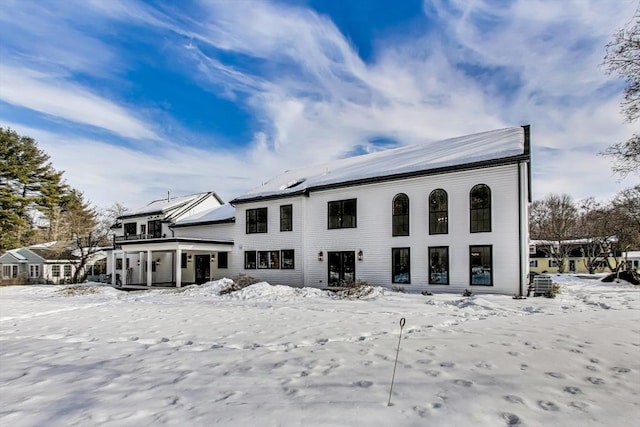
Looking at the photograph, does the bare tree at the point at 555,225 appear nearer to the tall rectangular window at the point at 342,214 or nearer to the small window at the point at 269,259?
the tall rectangular window at the point at 342,214

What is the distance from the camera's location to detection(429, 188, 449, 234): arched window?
15.6m

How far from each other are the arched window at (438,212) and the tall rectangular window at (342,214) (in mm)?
3680

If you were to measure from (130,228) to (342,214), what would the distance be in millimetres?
19172

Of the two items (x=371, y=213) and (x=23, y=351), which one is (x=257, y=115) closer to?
(x=371, y=213)

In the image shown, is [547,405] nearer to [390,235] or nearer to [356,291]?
[356,291]

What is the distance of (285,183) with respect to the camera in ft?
71.5

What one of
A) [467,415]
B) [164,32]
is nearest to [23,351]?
[467,415]

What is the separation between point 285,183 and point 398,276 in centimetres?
896

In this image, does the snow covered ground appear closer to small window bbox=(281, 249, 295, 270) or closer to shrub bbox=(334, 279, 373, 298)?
shrub bbox=(334, 279, 373, 298)

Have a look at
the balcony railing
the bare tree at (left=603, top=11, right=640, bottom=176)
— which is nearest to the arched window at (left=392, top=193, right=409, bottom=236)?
the bare tree at (left=603, top=11, right=640, bottom=176)

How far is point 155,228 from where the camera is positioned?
88.9 feet

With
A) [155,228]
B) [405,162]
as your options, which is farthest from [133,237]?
[405,162]

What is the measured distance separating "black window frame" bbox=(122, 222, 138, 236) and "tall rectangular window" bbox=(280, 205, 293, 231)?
14.3 metres

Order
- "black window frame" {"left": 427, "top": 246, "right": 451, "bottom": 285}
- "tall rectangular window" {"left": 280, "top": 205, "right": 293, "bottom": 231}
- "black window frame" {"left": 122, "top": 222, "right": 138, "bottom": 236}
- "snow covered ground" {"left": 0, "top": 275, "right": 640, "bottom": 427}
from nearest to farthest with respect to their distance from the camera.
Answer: "snow covered ground" {"left": 0, "top": 275, "right": 640, "bottom": 427} → "black window frame" {"left": 427, "top": 246, "right": 451, "bottom": 285} → "tall rectangular window" {"left": 280, "top": 205, "right": 293, "bottom": 231} → "black window frame" {"left": 122, "top": 222, "right": 138, "bottom": 236}
